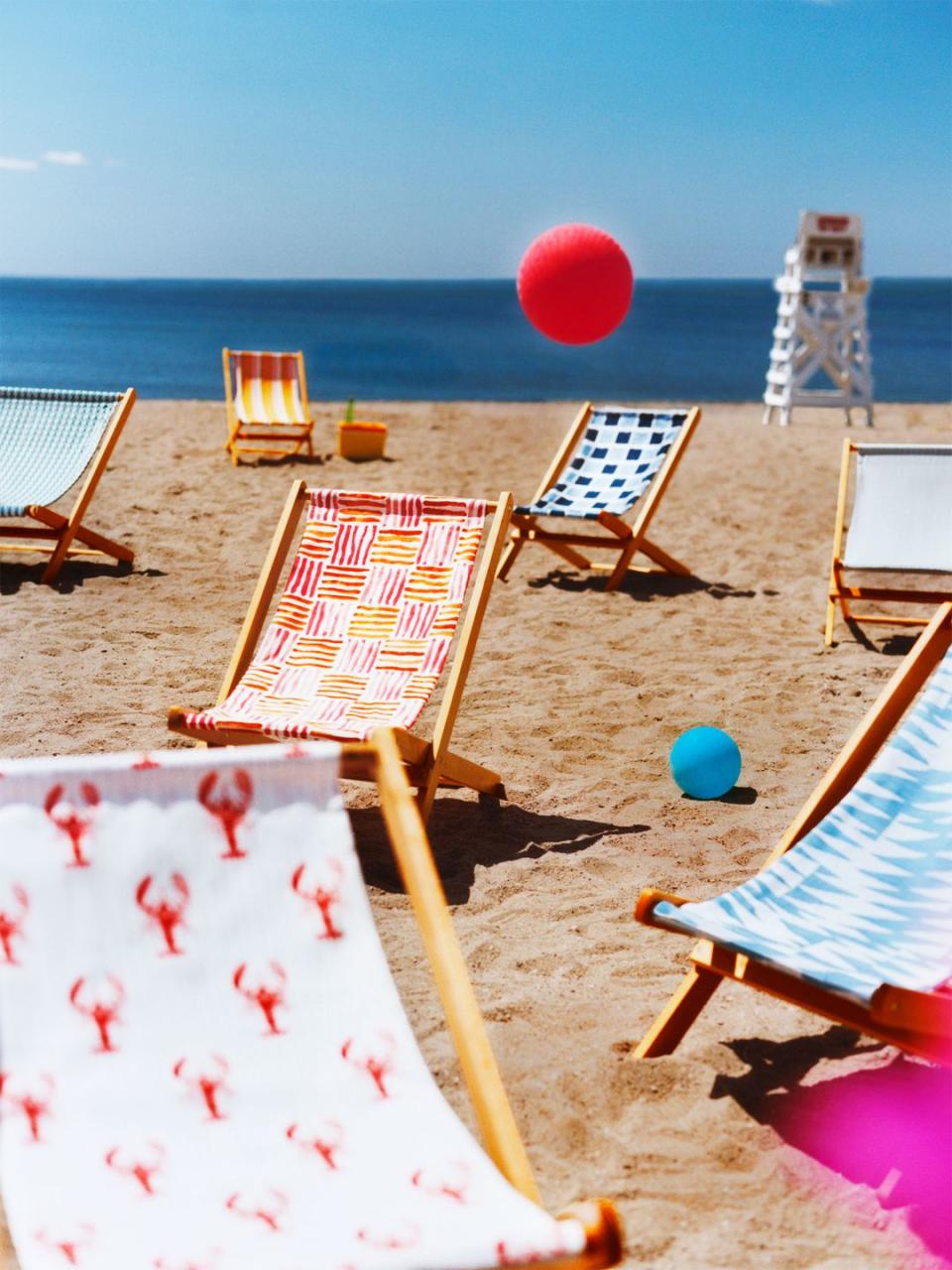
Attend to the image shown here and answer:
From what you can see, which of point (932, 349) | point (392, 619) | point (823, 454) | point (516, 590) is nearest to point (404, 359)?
point (932, 349)

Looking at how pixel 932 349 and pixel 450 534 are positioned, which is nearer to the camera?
pixel 450 534

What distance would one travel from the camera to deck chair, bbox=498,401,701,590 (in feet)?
22.2

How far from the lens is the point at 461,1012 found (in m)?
2.05

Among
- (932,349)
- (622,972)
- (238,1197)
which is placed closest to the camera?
(238,1197)

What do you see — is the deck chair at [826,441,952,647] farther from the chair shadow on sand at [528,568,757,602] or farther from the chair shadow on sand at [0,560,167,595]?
the chair shadow on sand at [0,560,167,595]

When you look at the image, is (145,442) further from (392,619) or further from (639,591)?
(392,619)

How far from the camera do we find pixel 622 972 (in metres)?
3.12

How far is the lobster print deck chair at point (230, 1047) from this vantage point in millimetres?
1762

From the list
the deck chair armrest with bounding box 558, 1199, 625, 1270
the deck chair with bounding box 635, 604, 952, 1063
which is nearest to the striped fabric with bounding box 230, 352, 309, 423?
the deck chair with bounding box 635, 604, 952, 1063

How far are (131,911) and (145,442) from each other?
8.86 meters

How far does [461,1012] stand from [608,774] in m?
2.36

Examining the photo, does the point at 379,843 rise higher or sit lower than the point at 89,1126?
lower

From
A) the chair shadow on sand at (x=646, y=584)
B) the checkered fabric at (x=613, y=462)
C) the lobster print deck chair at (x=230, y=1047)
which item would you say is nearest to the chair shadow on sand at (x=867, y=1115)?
the lobster print deck chair at (x=230, y=1047)

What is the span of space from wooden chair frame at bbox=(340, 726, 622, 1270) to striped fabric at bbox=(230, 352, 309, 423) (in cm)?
808
